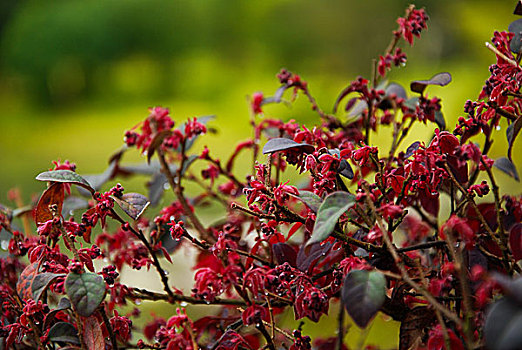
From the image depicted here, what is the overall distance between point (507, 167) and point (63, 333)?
1.20ft

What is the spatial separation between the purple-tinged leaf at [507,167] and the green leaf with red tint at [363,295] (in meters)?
0.22

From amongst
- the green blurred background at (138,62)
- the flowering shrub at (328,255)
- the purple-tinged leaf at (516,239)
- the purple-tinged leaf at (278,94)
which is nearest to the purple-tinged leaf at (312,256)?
the flowering shrub at (328,255)

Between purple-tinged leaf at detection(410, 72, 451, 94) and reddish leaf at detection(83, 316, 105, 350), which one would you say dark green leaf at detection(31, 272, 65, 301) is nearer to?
reddish leaf at detection(83, 316, 105, 350)

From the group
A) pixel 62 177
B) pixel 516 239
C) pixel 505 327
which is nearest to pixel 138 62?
pixel 62 177

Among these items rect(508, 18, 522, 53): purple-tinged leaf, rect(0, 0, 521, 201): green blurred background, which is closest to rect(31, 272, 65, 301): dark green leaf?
rect(508, 18, 522, 53): purple-tinged leaf

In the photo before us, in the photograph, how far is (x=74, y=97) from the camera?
6.62ft

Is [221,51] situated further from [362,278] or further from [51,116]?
[362,278]

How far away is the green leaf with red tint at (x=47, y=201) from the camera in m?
0.40

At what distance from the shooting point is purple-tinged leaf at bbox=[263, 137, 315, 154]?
13.6 inches

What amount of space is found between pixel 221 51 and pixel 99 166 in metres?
0.60

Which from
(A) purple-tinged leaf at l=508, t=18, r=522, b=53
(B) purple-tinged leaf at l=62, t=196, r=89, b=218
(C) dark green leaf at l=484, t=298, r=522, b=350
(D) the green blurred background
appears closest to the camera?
(C) dark green leaf at l=484, t=298, r=522, b=350

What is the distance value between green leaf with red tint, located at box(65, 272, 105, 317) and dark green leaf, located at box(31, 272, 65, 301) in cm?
2

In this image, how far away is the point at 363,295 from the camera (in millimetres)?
278

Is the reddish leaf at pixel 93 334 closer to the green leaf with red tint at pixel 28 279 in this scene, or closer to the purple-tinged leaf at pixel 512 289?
the green leaf with red tint at pixel 28 279
